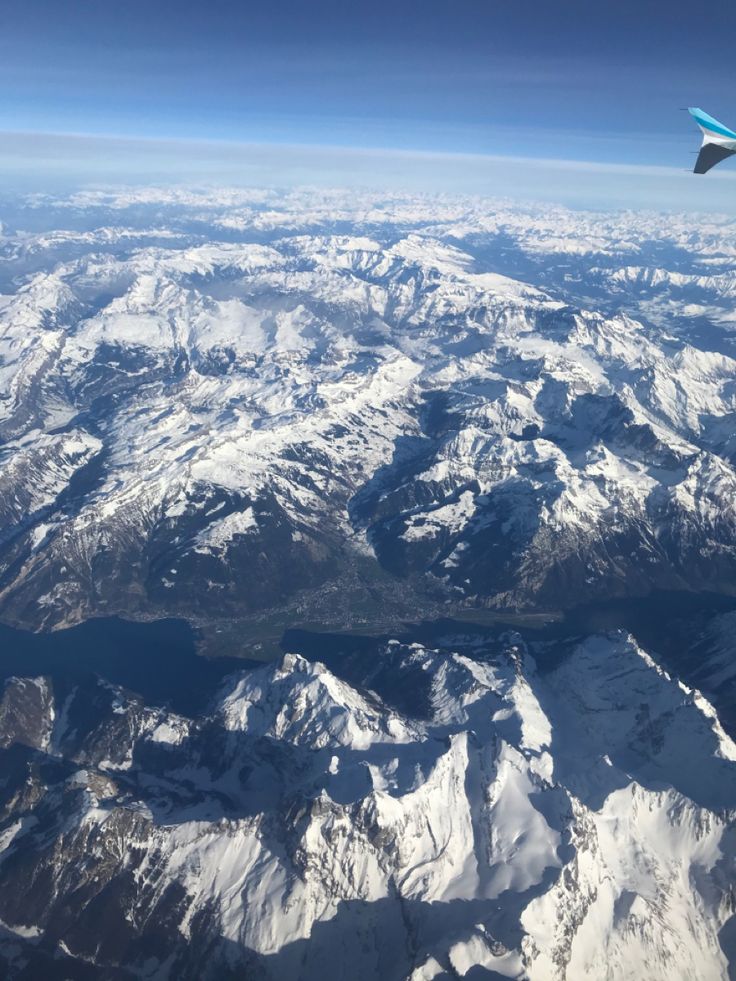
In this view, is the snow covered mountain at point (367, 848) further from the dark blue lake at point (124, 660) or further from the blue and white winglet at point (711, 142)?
the blue and white winglet at point (711, 142)

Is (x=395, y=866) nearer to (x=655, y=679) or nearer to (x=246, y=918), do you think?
(x=246, y=918)

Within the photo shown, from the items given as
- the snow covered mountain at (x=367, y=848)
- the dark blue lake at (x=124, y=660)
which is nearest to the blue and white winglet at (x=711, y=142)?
the snow covered mountain at (x=367, y=848)

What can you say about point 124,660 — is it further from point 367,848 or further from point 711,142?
point 711,142

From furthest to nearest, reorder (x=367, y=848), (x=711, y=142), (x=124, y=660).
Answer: (x=124, y=660), (x=367, y=848), (x=711, y=142)

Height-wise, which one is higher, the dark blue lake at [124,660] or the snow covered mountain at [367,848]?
the snow covered mountain at [367,848]

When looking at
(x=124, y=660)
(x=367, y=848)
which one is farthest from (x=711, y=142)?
(x=124, y=660)

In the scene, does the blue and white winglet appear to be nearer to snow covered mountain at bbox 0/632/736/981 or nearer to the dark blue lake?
snow covered mountain at bbox 0/632/736/981
